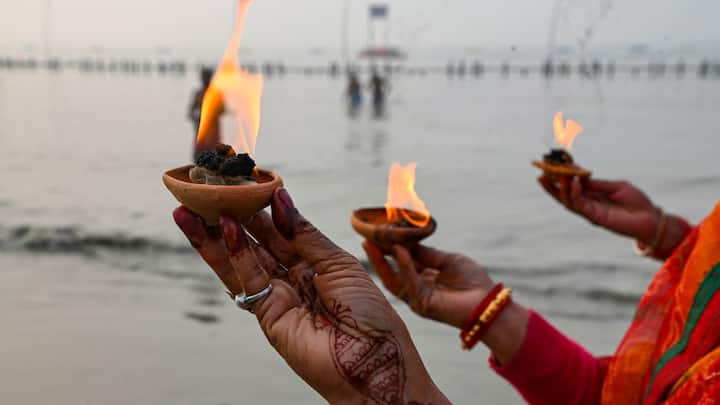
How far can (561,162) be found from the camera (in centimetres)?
294

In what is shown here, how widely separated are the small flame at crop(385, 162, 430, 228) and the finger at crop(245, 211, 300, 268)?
91cm

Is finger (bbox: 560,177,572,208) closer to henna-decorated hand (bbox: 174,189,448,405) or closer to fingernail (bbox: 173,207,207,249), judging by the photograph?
henna-decorated hand (bbox: 174,189,448,405)

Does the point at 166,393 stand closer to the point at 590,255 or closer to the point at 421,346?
the point at 421,346

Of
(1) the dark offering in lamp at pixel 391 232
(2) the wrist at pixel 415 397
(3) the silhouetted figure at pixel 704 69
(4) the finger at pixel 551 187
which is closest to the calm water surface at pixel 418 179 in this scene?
(4) the finger at pixel 551 187

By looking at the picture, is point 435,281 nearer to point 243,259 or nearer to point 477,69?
point 243,259

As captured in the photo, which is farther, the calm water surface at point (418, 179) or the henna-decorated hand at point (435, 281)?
the calm water surface at point (418, 179)

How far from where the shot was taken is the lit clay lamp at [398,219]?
217 centimetres

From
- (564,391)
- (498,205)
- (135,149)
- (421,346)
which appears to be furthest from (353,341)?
(135,149)

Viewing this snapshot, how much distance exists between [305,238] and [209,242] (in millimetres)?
165

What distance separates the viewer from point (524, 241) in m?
7.38

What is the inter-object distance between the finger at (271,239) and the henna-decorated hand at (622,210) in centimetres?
165

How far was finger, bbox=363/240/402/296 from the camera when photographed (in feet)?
7.28

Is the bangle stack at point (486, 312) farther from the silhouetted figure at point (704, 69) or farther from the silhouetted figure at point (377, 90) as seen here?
the silhouetted figure at point (704, 69)

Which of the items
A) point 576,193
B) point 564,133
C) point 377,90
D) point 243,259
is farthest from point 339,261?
point 377,90
